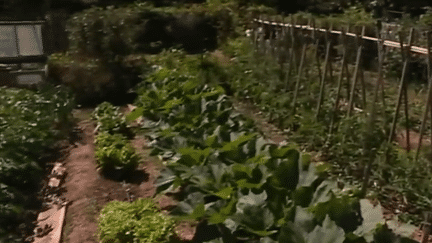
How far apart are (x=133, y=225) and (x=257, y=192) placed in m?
1.06

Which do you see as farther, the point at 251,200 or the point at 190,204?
the point at 190,204

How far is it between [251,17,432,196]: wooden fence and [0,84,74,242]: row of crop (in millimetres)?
3201

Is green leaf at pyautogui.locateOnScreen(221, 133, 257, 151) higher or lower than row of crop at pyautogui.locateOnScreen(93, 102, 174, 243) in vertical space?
higher

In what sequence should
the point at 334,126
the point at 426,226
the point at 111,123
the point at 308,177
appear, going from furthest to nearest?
the point at 111,123 < the point at 334,126 < the point at 426,226 < the point at 308,177

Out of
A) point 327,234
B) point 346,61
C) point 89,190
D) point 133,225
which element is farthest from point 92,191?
point 346,61

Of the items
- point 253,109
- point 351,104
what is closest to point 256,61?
point 253,109

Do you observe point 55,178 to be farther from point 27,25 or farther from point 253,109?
point 27,25

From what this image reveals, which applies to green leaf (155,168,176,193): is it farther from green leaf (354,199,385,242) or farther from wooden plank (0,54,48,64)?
wooden plank (0,54,48,64)

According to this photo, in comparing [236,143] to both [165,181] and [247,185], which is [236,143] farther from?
[247,185]

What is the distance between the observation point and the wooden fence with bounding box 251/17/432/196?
213 inches

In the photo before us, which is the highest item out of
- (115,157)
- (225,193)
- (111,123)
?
(225,193)

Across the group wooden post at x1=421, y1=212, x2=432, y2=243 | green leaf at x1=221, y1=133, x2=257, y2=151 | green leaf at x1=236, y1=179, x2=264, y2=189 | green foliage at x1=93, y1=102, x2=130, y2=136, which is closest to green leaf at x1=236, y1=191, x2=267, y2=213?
green leaf at x1=236, y1=179, x2=264, y2=189

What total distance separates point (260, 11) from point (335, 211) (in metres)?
11.6

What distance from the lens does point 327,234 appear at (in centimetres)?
298
